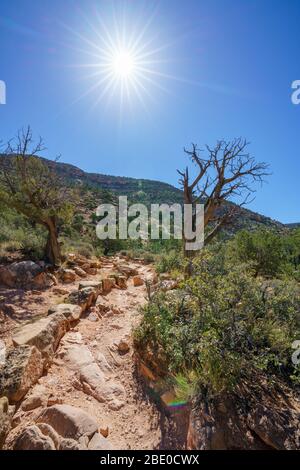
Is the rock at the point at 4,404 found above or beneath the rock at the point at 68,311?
beneath

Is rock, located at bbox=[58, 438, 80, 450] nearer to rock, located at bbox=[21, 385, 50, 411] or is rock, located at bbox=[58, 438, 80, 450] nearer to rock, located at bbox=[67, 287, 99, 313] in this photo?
rock, located at bbox=[21, 385, 50, 411]

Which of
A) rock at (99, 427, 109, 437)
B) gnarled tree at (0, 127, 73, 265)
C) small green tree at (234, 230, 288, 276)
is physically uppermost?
gnarled tree at (0, 127, 73, 265)

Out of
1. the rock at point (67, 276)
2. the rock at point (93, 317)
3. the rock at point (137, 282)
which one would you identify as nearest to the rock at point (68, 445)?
the rock at point (93, 317)

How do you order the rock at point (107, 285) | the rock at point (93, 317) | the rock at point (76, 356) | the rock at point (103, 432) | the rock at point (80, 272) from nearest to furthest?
the rock at point (103, 432)
the rock at point (76, 356)
the rock at point (93, 317)
the rock at point (107, 285)
the rock at point (80, 272)

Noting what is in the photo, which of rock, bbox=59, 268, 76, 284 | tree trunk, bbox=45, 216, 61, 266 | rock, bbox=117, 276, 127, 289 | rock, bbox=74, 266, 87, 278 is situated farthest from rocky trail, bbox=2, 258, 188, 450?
tree trunk, bbox=45, 216, 61, 266

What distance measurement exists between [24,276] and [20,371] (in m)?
4.64

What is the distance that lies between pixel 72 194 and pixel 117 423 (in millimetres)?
8638

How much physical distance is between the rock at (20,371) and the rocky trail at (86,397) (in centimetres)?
3

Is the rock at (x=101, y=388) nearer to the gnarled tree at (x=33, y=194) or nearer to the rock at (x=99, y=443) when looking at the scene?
the rock at (x=99, y=443)

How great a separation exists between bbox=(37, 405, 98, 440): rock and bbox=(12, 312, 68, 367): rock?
96 centimetres

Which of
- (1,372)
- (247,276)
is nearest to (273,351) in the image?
(247,276)

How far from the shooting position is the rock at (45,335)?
11.1ft

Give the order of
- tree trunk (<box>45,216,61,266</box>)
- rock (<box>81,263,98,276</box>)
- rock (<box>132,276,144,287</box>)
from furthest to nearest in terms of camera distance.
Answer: tree trunk (<box>45,216,61,266</box>) < rock (<box>81,263,98,276</box>) < rock (<box>132,276,144,287</box>)

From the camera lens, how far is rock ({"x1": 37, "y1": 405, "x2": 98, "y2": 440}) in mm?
2222
